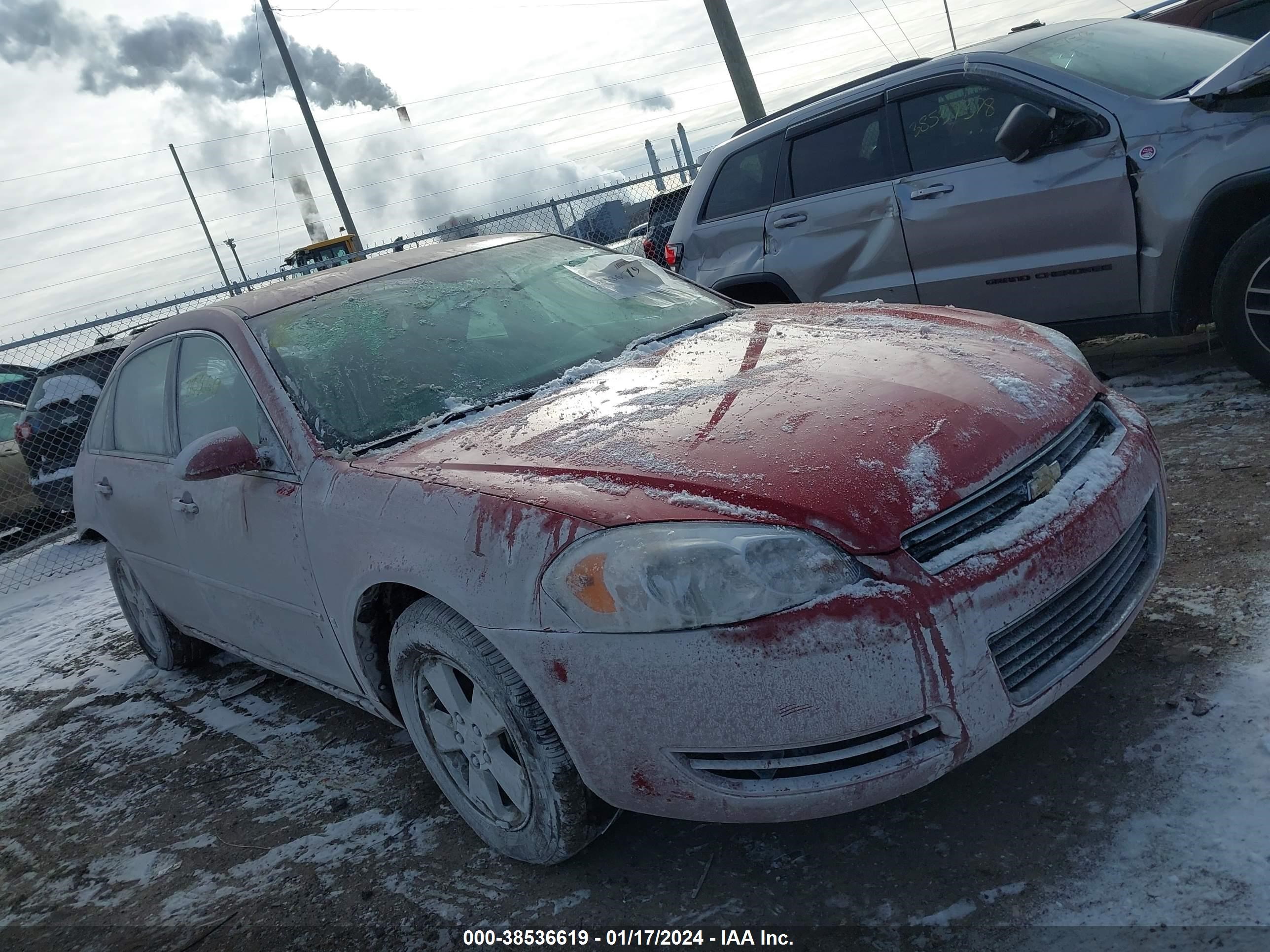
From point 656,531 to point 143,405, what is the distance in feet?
9.61

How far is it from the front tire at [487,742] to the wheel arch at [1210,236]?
359cm

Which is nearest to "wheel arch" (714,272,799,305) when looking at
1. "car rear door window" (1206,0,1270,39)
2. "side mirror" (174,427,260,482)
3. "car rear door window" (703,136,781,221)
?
"car rear door window" (703,136,781,221)

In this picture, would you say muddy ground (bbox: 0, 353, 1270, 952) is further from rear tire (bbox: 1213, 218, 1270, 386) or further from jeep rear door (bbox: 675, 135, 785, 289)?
jeep rear door (bbox: 675, 135, 785, 289)

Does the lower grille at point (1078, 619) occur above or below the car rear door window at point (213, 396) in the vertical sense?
below

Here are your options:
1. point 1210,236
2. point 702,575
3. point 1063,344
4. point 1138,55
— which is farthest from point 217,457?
point 1138,55

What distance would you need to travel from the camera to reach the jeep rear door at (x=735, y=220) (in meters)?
6.18

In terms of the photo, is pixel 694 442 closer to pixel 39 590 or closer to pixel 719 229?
pixel 719 229

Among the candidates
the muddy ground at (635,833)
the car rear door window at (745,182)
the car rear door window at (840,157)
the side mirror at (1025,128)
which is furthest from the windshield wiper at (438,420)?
the car rear door window at (745,182)

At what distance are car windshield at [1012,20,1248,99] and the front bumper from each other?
10.7 feet

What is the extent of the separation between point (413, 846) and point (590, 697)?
1.06 metres

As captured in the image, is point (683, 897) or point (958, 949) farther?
point (683, 897)

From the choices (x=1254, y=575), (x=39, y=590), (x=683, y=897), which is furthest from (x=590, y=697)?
(x=39, y=590)

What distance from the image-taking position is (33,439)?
972 cm

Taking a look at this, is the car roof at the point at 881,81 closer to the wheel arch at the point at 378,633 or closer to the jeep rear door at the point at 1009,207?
the jeep rear door at the point at 1009,207
